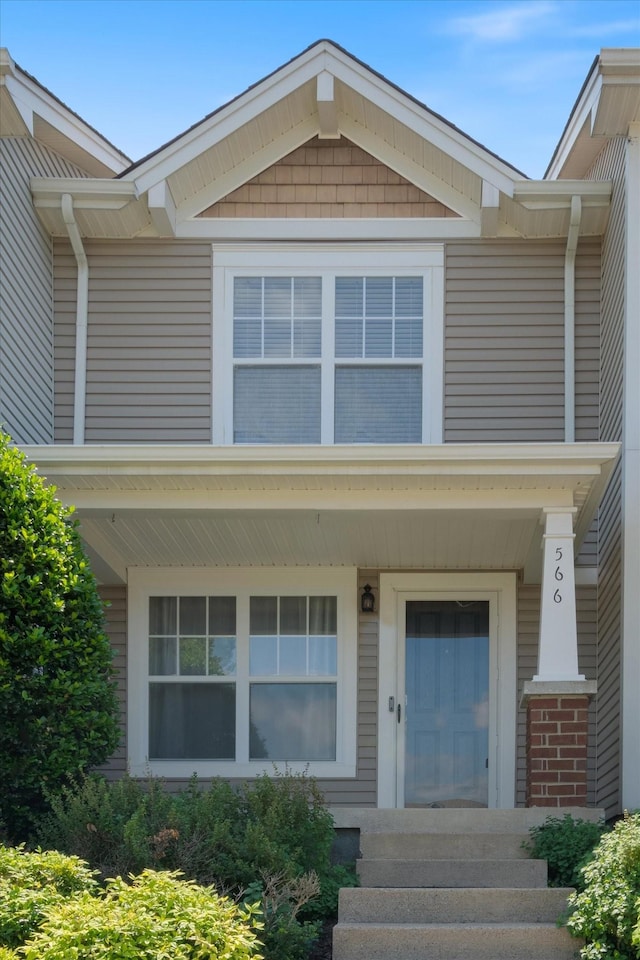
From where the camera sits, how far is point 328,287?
1135cm

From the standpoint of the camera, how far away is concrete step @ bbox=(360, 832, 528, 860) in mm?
8609

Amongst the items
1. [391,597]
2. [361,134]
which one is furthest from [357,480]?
[361,134]

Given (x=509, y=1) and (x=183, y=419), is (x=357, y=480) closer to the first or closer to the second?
(x=183, y=419)

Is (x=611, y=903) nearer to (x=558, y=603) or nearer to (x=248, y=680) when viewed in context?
(x=558, y=603)

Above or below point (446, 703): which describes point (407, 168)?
above

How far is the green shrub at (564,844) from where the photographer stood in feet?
26.8

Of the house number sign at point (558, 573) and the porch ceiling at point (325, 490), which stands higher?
the porch ceiling at point (325, 490)

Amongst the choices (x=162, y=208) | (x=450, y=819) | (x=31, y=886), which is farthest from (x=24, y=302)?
(x=31, y=886)

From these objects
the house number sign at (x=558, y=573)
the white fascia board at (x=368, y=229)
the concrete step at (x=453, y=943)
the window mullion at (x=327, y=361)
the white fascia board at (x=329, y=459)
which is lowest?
the concrete step at (x=453, y=943)

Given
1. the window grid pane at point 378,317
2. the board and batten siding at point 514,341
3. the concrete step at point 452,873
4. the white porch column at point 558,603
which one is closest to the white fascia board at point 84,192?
the window grid pane at point 378,317

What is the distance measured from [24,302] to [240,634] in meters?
3.24

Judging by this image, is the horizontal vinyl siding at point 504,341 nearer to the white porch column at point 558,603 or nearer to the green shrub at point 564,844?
the white porch column at point 558,603

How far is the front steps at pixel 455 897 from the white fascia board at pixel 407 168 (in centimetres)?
522

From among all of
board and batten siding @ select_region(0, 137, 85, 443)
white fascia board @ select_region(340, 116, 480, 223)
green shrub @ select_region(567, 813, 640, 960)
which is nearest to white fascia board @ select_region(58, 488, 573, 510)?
board and batten siding @ select_region(0, 137, 85, 443)
